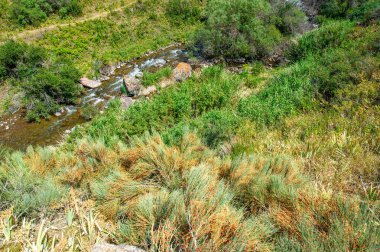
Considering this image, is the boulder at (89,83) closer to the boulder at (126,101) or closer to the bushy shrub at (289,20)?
the boulder at (126,101)

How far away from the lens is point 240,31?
16625 millimetres

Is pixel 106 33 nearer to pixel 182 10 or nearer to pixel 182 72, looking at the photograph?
pixel 182 10

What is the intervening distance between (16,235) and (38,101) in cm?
1056

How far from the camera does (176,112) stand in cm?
948

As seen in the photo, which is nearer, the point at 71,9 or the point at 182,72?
the point at 182,72

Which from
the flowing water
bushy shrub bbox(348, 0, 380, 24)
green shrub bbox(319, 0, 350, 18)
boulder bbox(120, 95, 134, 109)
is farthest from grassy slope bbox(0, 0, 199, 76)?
bushy shrub bbox(348, 0, 380, 24)

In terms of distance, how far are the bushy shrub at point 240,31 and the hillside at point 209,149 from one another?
9 centimetres

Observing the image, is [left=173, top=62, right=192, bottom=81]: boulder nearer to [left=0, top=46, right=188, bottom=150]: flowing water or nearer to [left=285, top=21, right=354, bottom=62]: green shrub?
[left=0, top=46, right=188, bottom=150]: flowing water

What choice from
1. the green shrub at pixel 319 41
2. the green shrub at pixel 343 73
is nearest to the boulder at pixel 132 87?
the green shrub at pixel 343 73

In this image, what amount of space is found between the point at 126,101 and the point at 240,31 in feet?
31.4

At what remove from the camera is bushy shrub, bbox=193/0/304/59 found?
16016 mm

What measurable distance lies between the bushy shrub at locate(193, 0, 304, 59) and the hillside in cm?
9

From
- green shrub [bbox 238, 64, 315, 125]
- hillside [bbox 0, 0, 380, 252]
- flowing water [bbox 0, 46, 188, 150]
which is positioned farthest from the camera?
flowing water [bbox 0, 46, 188, 150]

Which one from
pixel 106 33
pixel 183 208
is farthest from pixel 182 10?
pixel 183 208
